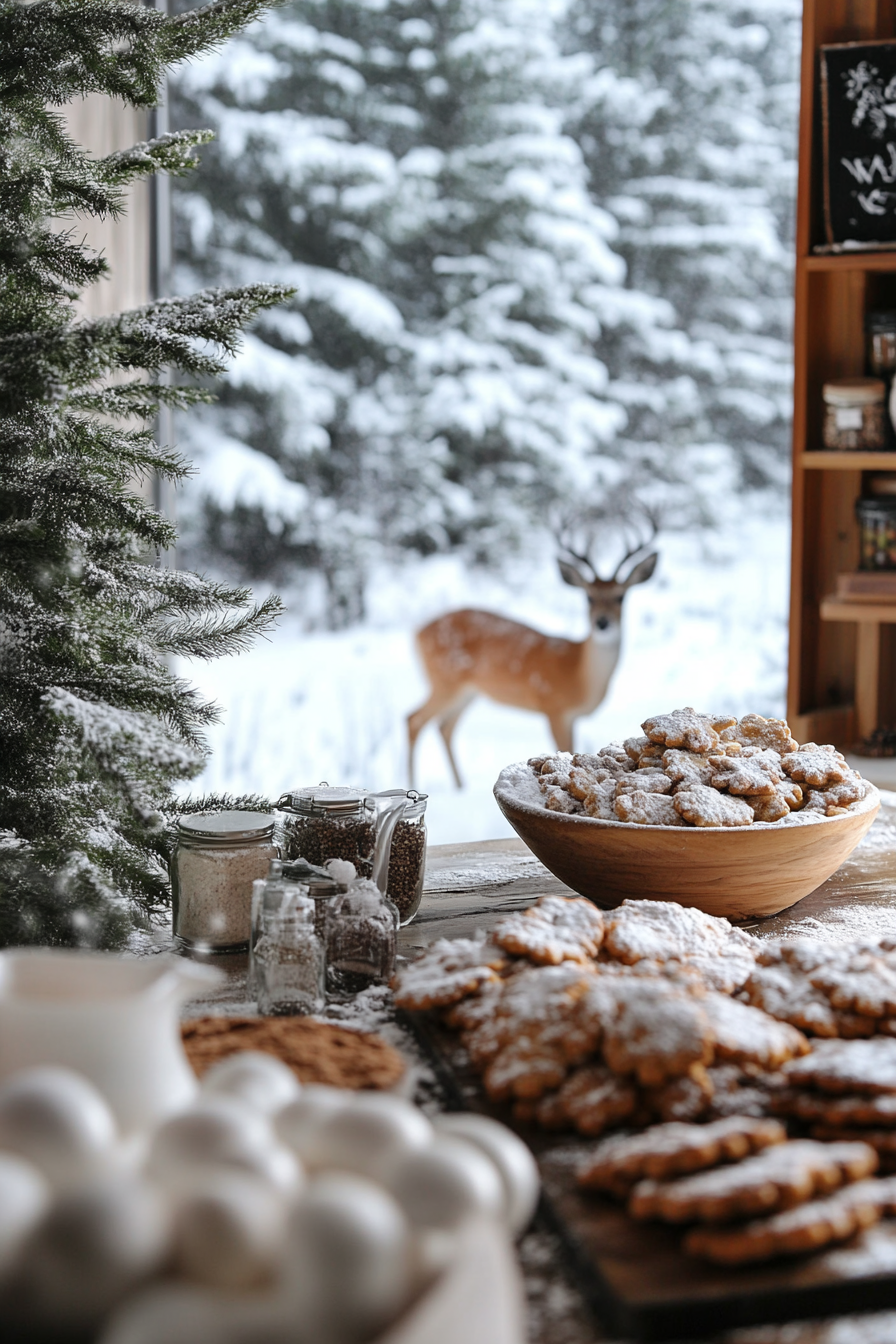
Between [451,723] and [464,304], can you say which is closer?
[451,723]

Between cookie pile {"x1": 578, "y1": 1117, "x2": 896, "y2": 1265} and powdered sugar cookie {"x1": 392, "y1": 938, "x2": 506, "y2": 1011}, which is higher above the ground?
powdered sugar cookie {"x1": 392, "y1": 938, "x2": 506, "y2": 1011}

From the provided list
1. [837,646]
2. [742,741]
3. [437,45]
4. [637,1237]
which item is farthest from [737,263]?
[637,1237]

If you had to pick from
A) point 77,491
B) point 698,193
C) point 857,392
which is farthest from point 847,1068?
point 698,193

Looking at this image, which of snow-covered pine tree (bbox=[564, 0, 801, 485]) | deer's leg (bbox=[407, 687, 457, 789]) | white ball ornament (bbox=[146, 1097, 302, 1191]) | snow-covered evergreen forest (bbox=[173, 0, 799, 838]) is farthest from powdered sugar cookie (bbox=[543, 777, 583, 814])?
snow-covered pine tree (bbox=[564, 0, 801, 485])

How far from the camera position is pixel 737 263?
5242 mm

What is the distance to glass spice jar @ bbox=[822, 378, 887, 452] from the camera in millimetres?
2240

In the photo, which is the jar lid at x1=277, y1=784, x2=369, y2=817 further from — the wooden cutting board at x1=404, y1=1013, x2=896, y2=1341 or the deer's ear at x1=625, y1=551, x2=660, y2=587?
the deer's ear at x1=625, y1=551, x2=660, y2=587

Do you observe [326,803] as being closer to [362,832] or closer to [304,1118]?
[362,832]

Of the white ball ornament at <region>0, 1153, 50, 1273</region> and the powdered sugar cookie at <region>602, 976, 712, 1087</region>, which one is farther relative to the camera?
the powdered sugar cookie at <region>602, 976, 712, 1087</region>

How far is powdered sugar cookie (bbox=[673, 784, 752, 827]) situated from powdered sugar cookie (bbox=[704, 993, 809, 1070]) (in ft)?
0.95

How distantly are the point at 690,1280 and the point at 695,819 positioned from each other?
0.52 meters

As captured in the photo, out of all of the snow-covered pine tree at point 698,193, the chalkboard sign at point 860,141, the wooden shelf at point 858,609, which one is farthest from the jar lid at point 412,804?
the snow-covered pine tree at point 698,193

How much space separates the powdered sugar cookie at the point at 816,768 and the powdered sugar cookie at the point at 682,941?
8.1 inches

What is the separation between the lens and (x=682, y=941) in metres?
0.93
